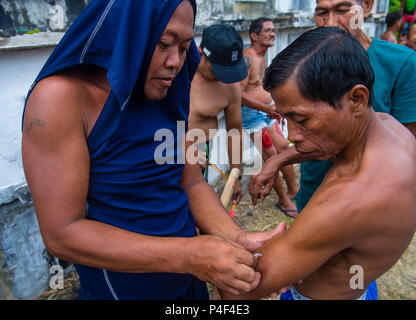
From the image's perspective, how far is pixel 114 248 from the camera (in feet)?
3.94

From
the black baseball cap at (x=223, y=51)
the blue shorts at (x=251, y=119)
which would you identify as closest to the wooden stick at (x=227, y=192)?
the black baseball cap at (x=223, y=51)

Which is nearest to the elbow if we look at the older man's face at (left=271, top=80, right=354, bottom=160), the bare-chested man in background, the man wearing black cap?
the older man's face at (left=271, top=80, right=354, bottom=160)

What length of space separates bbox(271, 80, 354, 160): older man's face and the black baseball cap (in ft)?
7.45

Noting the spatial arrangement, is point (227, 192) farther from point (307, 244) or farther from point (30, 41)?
point (30, 41)

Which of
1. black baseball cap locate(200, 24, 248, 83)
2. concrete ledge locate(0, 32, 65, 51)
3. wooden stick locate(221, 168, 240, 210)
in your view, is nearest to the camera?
concrete ledge locate(0, 32, 65, 51)

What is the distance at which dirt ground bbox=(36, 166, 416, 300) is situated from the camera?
10.4ft

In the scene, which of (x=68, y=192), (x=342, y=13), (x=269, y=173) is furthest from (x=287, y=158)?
(x=68, y=192)

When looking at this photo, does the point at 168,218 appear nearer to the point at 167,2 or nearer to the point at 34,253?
the point at 167,2

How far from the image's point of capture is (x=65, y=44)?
116cm

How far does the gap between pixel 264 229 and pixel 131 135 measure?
3.54 metres

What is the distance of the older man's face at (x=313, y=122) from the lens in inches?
51.6

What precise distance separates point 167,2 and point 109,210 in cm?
85

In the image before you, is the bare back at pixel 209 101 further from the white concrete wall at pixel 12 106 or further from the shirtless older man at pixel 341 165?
the shirtless older man at pixel 341 165

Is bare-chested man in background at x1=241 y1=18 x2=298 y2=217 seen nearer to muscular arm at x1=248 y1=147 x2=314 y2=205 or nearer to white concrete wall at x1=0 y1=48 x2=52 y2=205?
muscular arm at x1=248 y1=147 x2=314 y2=205
